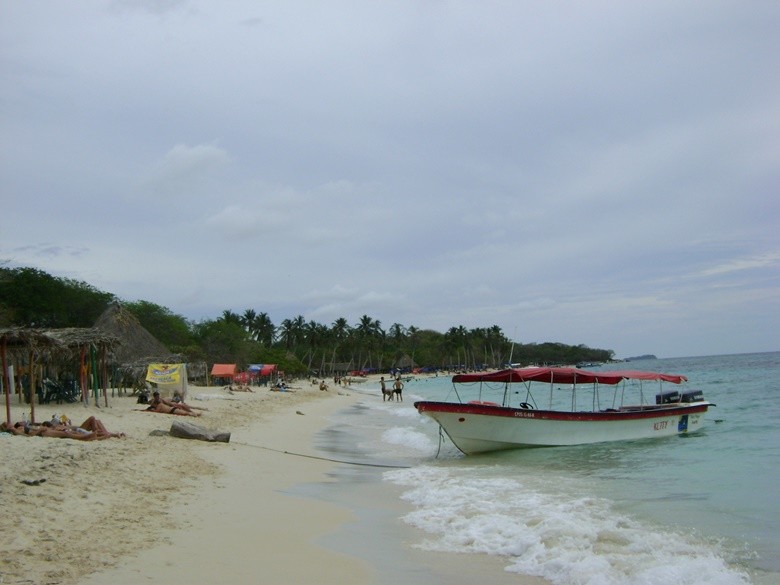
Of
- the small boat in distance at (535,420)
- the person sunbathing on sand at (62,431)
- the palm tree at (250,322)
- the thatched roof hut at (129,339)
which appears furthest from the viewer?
the palm tree at (250,322)

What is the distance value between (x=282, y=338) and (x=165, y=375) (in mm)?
80135

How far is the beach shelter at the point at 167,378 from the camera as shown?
25.3m

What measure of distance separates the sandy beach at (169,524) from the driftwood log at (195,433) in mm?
1801

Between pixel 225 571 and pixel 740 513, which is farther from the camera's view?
pixel 740 513

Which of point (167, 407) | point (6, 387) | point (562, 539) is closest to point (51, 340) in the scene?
point (6, 387)

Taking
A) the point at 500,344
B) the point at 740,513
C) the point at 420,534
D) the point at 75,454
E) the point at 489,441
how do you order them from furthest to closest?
the point at 500,344, the point at 489,441, the point at 75,454, the point at 740,513, the point at 420,534

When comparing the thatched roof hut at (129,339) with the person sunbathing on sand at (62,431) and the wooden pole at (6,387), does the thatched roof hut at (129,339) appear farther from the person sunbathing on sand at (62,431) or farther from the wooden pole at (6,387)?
the person sunbathing on sand at (62,431)

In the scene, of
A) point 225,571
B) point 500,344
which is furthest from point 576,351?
point 225,571

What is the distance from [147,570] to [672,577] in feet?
14.8

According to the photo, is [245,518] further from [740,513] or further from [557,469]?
[557,469]

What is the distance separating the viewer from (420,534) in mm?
7582

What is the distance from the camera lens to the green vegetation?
4819 centimetres

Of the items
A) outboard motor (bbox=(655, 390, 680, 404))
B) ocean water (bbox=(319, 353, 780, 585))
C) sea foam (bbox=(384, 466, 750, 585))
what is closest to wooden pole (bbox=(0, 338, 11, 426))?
ocean water (bbox=(319, 353, 780, 585))

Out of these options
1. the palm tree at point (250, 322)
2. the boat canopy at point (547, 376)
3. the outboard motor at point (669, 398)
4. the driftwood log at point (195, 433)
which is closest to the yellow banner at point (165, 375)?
the driftwood log at point (195, 433)
